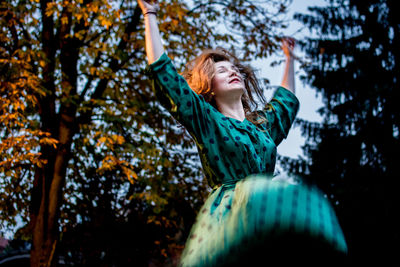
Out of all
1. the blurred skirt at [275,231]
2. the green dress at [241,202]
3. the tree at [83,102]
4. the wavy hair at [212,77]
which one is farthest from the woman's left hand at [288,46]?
the tree at [83,102]

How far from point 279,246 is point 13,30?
6.42 m

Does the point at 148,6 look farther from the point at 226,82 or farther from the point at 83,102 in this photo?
the point at 83,102

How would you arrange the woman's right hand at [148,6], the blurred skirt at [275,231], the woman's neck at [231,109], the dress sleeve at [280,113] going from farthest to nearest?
the dress sleeve at [280,113], the woman's neck at [231,109], the woman's right hand at [148,6], the blurred skirt at [275,231]

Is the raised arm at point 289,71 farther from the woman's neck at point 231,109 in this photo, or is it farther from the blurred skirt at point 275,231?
the blurred skirt at point 275,231

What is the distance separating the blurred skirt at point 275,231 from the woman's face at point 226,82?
0.83 m

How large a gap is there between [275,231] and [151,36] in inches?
41.9

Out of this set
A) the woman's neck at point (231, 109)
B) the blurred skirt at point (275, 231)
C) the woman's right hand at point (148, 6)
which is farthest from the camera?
the woman's neck at point (231, 109)

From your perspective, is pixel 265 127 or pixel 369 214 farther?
pixel 369 214

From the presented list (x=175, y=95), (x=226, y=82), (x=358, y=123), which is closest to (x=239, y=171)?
(x=175, y=95)

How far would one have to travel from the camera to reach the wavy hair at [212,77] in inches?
80.7

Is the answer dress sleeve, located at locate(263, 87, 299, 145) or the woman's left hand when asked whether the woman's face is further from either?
the woman's left hand

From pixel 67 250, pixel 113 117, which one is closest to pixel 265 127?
pixel 113 117

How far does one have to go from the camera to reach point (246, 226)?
1104mm

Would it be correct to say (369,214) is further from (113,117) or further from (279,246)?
(279,246)
